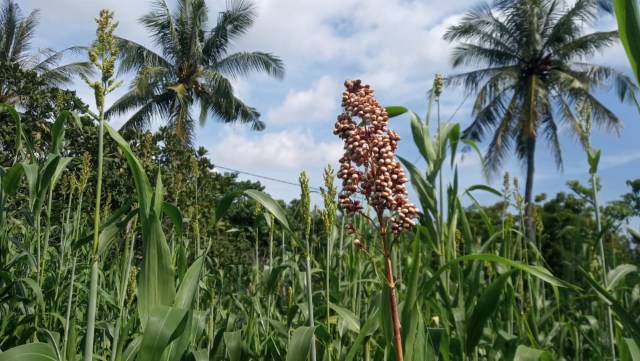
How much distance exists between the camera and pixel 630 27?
0.89m

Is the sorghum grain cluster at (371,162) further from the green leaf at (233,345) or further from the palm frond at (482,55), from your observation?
the palm frond at (482,55)

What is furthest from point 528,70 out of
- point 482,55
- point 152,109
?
point 152,109

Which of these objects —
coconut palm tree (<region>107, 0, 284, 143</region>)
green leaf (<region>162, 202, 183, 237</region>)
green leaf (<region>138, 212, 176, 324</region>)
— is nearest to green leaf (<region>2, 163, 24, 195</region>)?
green leaf (<region>162, 202, 183, 237</region>)

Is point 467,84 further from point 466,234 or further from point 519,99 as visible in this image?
point 466,234

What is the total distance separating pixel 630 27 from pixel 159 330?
1129 mm

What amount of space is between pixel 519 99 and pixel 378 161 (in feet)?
83.2

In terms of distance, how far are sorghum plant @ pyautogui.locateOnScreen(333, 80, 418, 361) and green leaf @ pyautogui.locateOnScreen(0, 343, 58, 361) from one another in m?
0.86

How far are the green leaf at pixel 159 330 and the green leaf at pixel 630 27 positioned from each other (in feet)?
3.53

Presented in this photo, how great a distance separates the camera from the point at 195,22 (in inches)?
882

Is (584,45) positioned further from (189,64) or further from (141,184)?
(141,184)

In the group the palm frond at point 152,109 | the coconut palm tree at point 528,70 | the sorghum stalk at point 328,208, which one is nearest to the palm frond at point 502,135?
the coconut palm tree at point 528,70

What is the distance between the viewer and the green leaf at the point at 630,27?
2.86 feet

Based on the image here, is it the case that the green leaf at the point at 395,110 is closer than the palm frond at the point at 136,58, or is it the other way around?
the green leaf at the point at 395,110

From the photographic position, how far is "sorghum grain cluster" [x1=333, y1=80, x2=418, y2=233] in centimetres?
122
